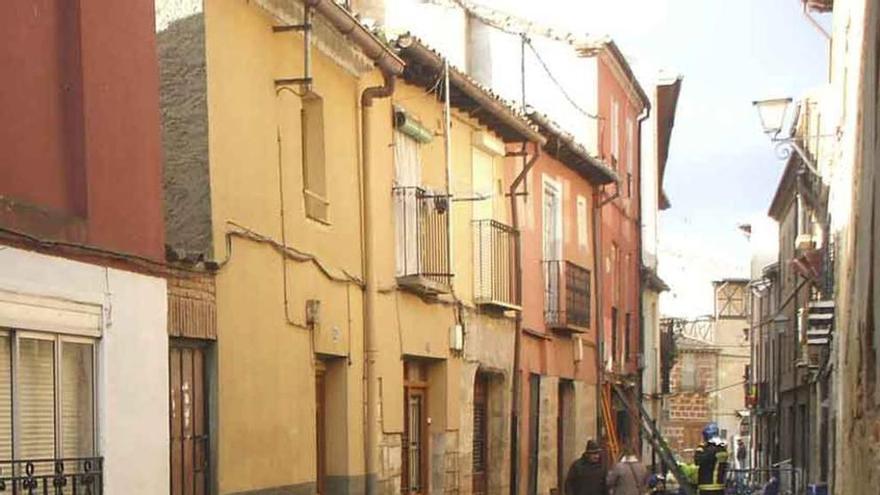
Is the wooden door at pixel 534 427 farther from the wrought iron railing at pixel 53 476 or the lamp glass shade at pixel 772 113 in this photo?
the wrought iron railing at pixel 53 476

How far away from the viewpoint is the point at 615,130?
29.5 meters

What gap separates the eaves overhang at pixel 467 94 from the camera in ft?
51.9

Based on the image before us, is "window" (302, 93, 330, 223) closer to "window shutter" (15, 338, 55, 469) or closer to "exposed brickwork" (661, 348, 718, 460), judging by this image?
"window shutter" (15, 338, 55, 469)

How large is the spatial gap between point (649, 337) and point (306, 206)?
24.5 m

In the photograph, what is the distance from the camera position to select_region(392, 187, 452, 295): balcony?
616 inches

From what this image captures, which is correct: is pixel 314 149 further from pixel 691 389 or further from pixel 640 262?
pixel 691 389

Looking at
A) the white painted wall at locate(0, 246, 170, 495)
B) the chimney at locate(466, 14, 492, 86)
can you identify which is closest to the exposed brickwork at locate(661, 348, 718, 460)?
the chimney at locate(466, 14, 492, 86)

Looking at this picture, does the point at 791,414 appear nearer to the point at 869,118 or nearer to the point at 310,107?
the point at 310,107

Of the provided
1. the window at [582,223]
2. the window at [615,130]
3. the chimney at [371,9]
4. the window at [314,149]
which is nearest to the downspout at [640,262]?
the window at [615,130]

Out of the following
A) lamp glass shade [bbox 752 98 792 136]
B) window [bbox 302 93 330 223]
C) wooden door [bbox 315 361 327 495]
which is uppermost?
lamp glass shade [bbox 752 98 792 136]

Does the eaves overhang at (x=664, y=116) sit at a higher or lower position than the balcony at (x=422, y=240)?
higher

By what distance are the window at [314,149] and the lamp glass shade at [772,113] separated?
7140 millimetres

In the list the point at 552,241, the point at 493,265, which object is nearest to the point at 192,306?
the point at 493,265

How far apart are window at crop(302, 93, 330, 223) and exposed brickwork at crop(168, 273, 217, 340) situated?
107 inches
